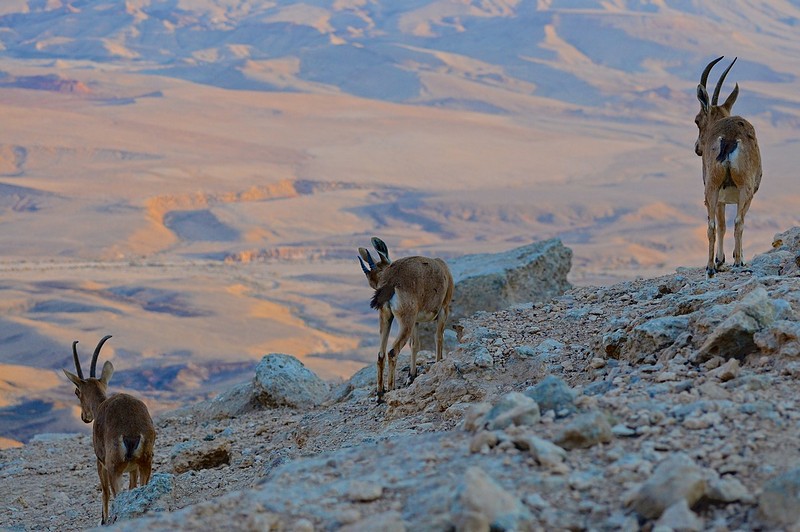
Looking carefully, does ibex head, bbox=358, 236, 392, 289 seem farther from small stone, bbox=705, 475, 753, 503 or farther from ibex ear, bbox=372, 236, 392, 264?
small stone, bbox=705, 475, 753, 503

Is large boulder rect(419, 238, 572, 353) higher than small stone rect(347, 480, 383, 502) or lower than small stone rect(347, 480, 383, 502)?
lower

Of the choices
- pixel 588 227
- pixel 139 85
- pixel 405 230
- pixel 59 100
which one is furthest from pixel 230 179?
pixel 139 85

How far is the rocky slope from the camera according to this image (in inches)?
227

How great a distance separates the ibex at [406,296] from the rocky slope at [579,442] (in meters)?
0.64

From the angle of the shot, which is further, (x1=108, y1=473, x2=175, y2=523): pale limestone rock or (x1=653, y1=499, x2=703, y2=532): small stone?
(x1=108, y1=473, x2=175, y2=523): pale limestone rock

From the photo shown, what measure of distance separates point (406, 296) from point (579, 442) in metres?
5.40

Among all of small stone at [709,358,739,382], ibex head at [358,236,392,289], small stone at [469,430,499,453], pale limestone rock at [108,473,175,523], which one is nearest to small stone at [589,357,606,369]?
small stone at [709,358,739,382]

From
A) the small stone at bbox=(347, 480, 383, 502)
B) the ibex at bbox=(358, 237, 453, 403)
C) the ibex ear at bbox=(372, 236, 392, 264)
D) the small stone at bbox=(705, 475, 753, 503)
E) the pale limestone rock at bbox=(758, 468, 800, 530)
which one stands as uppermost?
the pale limestone rock at bbox=(758, 468, 800, 530)

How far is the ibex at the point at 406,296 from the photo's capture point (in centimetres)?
1168

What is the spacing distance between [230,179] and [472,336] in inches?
3848

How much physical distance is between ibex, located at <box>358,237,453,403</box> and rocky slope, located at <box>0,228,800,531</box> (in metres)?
0.64

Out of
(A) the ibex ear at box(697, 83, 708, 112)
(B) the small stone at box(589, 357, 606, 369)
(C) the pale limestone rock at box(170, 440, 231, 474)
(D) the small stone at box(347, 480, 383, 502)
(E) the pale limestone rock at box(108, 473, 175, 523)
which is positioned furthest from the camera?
(A) the ibex ear at box(697, 83, 708, 112)

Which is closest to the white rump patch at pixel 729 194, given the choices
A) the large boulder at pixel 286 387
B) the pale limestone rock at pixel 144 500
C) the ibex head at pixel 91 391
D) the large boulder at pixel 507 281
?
the large boulder at pixel 507 281

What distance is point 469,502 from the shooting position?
5.68 meters
